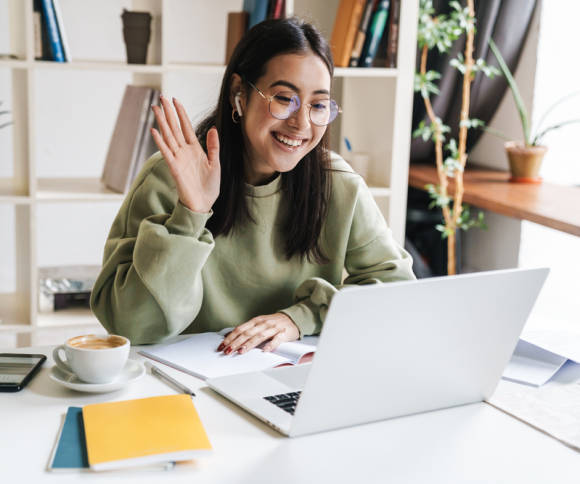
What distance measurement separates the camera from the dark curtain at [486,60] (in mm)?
3115

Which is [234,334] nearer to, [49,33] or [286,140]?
[286,140]

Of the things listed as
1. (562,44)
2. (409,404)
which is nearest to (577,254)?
(562,44)

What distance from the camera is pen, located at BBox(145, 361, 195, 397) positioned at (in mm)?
1088

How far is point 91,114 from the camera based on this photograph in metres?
2.95

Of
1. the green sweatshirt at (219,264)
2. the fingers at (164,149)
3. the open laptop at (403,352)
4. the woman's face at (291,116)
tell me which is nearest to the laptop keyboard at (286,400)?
the open laptop at (403,352)

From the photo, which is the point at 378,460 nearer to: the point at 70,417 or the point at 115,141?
the point at 70,417

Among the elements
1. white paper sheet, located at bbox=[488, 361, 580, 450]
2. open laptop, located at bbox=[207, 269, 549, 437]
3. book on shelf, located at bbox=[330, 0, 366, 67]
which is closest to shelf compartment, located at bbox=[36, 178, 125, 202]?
book on shelf, located at bbox=[330, 0, 366, 67]

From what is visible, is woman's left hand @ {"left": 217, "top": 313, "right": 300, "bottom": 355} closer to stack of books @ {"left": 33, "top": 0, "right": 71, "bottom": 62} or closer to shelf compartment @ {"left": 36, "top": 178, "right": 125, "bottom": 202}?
shelf compartment @ {"left": 36, "top": 178, "right": 125, "bottom": 202}

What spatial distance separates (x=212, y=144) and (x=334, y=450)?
2.22 ft

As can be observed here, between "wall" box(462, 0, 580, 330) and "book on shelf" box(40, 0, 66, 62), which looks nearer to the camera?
"book on shelf" box(40, 0, 66, 62)

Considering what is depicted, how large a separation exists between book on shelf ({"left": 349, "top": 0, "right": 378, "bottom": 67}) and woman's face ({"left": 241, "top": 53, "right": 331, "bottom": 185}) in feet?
3.48

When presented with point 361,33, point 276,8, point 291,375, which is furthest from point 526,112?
point 291,375

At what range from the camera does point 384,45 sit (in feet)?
8.75

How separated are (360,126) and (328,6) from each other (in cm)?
45
